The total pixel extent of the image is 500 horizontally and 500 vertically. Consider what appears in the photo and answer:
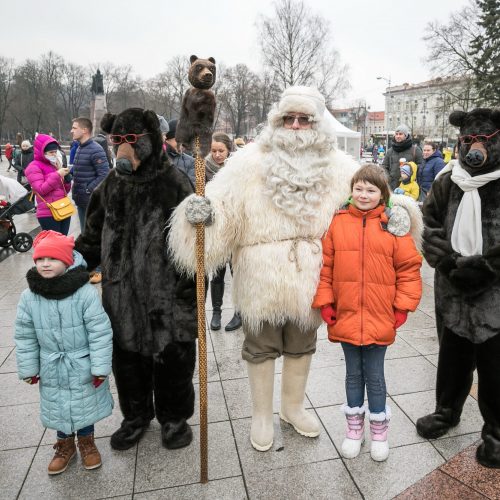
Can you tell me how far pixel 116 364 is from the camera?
280 centimetres

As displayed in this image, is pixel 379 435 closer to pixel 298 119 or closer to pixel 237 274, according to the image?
pixel 237 274

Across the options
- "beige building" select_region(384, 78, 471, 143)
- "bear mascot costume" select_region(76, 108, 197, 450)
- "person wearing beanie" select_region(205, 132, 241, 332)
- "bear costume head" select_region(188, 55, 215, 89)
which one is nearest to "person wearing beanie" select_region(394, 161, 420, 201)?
"person wearing beanie" select_region(205, 132, 241, 332)

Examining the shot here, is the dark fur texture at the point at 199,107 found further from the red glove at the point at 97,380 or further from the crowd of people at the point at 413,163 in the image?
the crowd of people at the point at 413,163

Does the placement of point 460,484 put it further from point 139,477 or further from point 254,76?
point 254,76

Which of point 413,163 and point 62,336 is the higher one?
point 413,163

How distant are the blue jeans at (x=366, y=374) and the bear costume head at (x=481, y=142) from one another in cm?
111

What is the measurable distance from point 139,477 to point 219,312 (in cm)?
227

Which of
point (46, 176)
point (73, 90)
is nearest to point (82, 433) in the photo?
point (46, 176)

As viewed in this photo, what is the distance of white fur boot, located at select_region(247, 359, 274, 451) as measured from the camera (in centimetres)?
278

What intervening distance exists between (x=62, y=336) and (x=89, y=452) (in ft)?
2.44

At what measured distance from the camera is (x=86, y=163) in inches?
242

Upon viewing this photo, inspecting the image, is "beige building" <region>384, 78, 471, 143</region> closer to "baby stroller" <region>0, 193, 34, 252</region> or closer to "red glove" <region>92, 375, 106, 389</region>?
"baby stroller" <region>0, 193, 34, 252</region>

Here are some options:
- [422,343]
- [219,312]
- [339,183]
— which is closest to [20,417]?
[219,312]

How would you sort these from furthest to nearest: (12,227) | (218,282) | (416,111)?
(416,111)
(12,227)
(218,282)
